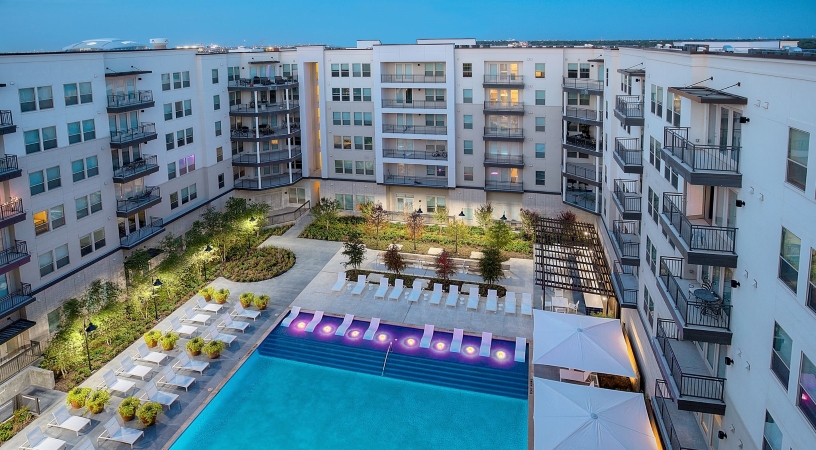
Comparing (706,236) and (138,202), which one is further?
(138,202)

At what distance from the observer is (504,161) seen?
42.2m

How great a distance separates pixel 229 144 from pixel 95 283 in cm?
1794

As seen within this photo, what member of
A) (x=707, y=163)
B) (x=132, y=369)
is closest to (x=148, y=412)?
(x=132, y=369)

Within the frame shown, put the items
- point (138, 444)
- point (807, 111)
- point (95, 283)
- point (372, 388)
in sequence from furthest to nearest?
point (95, 283)
point (372, 388)
point (138, 444)
point (807, 111)

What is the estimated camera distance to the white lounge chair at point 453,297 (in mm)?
31219

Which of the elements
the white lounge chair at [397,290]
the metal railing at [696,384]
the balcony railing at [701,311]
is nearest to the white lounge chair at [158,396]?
the white lounge chair at [397,290]

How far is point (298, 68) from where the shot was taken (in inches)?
1789

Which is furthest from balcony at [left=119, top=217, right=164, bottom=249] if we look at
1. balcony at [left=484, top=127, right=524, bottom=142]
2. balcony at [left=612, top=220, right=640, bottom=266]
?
balcony at [left=612, top=220, right=640, bottom=266]

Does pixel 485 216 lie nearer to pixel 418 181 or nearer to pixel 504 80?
pixel 418 181

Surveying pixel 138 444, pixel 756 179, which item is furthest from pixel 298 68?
pixel 756 179

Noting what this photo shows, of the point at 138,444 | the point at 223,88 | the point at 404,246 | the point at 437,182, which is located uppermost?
the point at 223,88

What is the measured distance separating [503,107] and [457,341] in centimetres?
2029

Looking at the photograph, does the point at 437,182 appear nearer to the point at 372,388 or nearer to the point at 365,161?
the point at 365,161

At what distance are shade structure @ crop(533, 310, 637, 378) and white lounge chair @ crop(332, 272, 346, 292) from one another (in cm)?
1256
